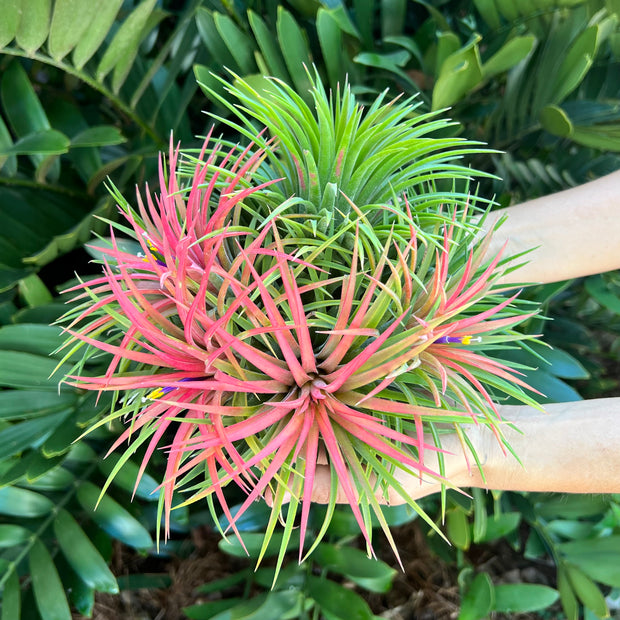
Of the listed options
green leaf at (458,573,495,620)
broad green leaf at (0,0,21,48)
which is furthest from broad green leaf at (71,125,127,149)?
green leaf at (458,573,495,620)

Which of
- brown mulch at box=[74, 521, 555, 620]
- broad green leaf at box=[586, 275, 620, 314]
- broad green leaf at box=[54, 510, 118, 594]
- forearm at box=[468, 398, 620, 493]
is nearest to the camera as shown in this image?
forearm at box=[468, 398, 620, 493]

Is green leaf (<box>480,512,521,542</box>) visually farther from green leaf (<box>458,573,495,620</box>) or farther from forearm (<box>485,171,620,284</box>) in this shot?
forearm (<box>485,171,620,284</box>)

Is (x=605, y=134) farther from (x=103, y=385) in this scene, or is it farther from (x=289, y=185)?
(x=103, y=385)

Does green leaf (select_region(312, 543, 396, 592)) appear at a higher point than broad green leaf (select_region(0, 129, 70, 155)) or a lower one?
lower

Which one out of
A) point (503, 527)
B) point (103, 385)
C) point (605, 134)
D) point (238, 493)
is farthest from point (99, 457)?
point (605, 134)

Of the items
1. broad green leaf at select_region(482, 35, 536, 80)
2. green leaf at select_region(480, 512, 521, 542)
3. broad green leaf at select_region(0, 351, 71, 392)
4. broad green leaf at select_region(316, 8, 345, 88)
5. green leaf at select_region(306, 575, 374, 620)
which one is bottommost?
green leaf at select_region(480, 512, 521, 542)

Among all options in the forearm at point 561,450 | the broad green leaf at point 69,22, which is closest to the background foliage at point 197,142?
the broad green leaf at point 69,22

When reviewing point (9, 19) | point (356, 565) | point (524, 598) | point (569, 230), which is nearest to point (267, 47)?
point (9, 19)
